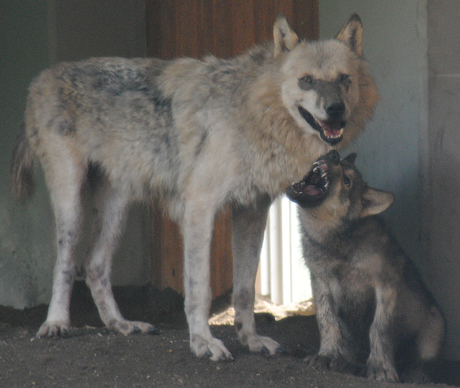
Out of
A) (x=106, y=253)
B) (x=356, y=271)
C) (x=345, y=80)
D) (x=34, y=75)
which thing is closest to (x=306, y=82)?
(x=345, y=80)

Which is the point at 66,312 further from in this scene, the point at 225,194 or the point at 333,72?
the point at 333,72

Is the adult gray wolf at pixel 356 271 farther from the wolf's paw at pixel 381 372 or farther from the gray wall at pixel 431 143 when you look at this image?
the gray wall at pixel 431 143

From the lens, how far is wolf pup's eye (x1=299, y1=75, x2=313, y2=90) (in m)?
3.81

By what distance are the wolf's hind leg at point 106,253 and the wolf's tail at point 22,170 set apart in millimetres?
530

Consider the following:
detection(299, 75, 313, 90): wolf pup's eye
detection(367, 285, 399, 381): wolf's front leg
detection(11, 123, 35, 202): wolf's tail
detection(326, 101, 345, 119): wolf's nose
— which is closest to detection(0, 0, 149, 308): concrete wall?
detection(11, 123, 35, 202): wolf's tail

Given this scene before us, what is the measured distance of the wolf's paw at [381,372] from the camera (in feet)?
11.5

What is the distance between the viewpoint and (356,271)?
3.75 metres

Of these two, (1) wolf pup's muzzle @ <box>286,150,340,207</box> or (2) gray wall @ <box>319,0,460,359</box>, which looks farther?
(2) gray wall @ <box>319,0,460,359</box>

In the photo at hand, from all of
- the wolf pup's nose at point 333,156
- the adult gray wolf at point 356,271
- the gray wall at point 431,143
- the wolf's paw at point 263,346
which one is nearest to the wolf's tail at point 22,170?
the wolf's paw at point 263,346

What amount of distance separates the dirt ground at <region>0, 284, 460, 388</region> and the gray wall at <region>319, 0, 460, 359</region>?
58 cm

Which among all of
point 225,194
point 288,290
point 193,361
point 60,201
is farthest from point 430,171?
point 288,290

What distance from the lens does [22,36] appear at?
5.97 metres

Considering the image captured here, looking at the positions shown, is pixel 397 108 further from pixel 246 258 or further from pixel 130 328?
pixel 130 328

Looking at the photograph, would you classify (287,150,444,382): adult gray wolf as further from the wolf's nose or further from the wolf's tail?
the wolf's tail
